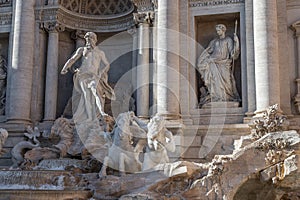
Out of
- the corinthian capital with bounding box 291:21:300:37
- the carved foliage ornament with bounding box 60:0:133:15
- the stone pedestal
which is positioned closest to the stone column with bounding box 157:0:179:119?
the stone pedestal

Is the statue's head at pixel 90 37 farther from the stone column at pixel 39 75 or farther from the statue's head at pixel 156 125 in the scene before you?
the statue's head at pixel 156 125

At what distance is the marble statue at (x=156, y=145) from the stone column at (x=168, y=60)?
320cm

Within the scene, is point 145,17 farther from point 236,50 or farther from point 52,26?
point 52,26

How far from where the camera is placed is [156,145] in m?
12.8

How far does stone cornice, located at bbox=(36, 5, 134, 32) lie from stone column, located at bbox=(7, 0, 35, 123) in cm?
51

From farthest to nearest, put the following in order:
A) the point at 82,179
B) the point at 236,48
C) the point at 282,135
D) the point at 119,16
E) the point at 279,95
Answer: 1. the point at 119,16
2. the point at 236,48
3. the point at 279,95
4. the point at 82,179
5. the point at 282,135

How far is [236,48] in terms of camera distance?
54.9 feet

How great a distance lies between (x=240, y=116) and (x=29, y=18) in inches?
335

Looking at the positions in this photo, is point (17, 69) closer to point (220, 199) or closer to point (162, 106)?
point (162, 106)

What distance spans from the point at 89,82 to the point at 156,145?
5325 mm

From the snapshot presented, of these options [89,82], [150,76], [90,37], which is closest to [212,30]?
[150,76]

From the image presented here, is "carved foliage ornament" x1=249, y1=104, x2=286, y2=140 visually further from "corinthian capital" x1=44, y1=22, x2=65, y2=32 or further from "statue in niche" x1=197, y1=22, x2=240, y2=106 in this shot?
"corinthian capital" x1=44, y1=22, x2=65, y2=32

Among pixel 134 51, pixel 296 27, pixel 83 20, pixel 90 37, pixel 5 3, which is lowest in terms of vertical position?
pixel 134 51

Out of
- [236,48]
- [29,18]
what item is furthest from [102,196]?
[29,18]
